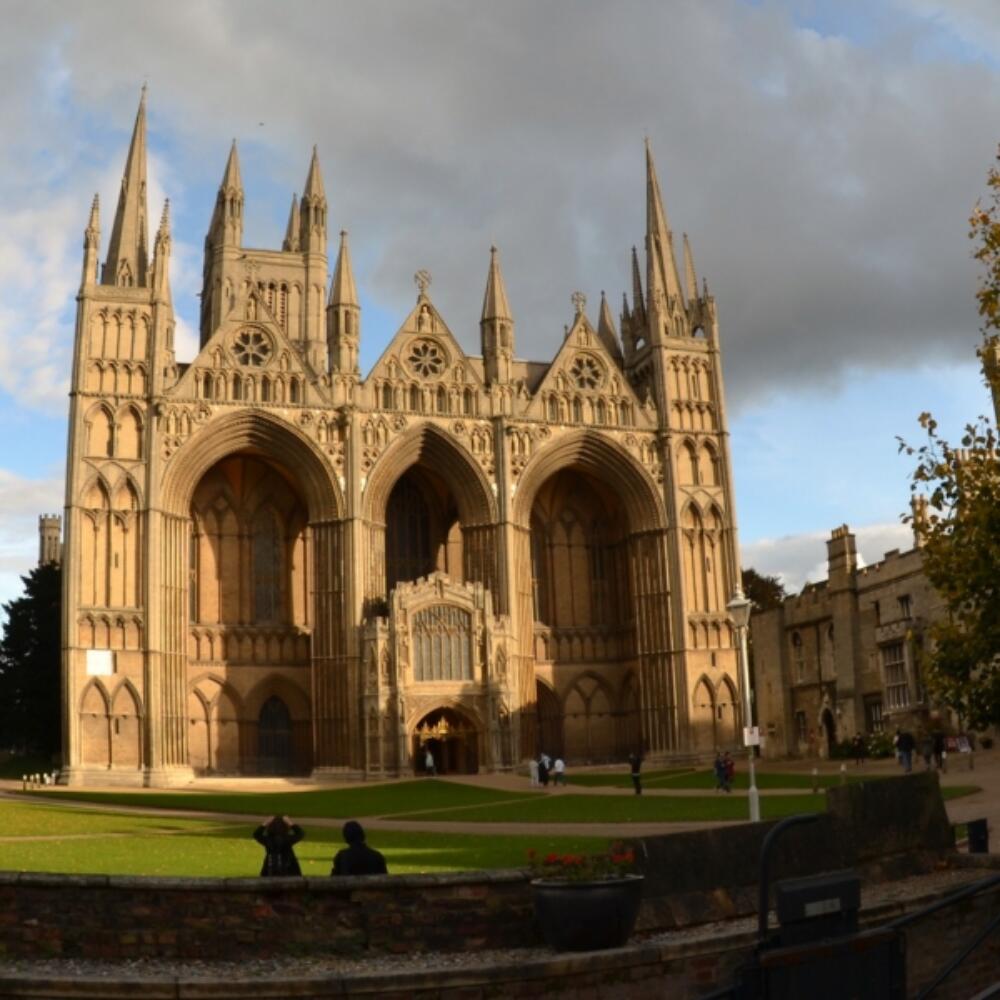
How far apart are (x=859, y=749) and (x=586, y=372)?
82.8ft

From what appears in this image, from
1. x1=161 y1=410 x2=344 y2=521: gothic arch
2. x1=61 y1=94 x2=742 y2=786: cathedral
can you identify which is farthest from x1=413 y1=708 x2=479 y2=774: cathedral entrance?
x1=161 y1=410 x2=344 y2=521: gothic arch

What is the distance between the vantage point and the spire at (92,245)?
5969cm

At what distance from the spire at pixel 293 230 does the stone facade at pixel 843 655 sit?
42.5m

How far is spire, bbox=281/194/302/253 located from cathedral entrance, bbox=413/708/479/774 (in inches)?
1487

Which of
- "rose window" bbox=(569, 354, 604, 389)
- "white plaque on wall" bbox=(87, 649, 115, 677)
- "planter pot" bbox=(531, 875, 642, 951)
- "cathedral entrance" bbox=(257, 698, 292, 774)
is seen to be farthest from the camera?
"rose window" bbox=(569, 354, 604, 389)

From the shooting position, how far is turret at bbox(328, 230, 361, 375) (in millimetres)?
62062

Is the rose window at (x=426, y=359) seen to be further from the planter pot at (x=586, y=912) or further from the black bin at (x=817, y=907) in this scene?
the black bin at (x=817, y=907)

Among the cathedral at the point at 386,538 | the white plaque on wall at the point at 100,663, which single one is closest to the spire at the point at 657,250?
the cathedral at the point at 386,538

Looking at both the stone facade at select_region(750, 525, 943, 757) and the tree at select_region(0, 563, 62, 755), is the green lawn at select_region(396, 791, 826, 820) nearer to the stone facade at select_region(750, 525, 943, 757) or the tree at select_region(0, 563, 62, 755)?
the stone facade at select_region(750, 525, 943, 757)

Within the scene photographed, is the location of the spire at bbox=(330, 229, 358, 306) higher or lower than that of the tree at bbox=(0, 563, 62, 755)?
higher

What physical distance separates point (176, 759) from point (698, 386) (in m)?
31.5

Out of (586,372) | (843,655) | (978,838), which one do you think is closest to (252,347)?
(586,372)

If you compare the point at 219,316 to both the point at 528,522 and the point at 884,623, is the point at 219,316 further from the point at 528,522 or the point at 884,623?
the point at 884,623

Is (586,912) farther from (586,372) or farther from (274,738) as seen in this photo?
(586,372)
